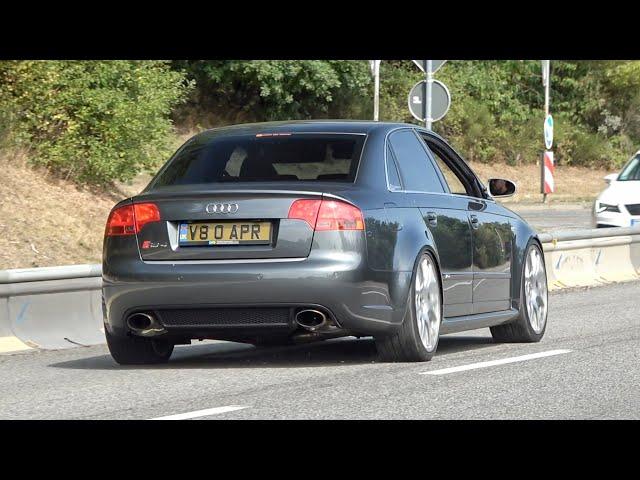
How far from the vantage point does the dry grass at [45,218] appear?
59.3 feet

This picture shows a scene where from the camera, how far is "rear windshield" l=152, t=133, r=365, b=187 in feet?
33.6

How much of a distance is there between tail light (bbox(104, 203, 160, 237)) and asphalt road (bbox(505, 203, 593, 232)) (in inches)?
766

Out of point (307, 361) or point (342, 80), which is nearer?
point (307, 361)

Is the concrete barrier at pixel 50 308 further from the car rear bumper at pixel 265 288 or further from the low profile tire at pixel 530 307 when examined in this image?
the low profile tire at pixel 530 307

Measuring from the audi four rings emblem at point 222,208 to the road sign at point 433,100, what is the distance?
40.4 feet

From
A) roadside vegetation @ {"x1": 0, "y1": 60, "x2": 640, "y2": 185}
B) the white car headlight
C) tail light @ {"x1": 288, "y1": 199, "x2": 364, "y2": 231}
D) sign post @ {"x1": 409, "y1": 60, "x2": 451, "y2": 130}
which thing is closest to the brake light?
tail light @ {"x1": 288, "y1": 199, "x2": 364, "y2": 231}

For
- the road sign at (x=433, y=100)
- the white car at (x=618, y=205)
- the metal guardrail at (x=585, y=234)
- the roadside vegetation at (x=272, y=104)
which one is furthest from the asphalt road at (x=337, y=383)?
the white car at (x=618, y=205)

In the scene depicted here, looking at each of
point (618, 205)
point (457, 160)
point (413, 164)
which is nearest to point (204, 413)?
point (413, 164)
